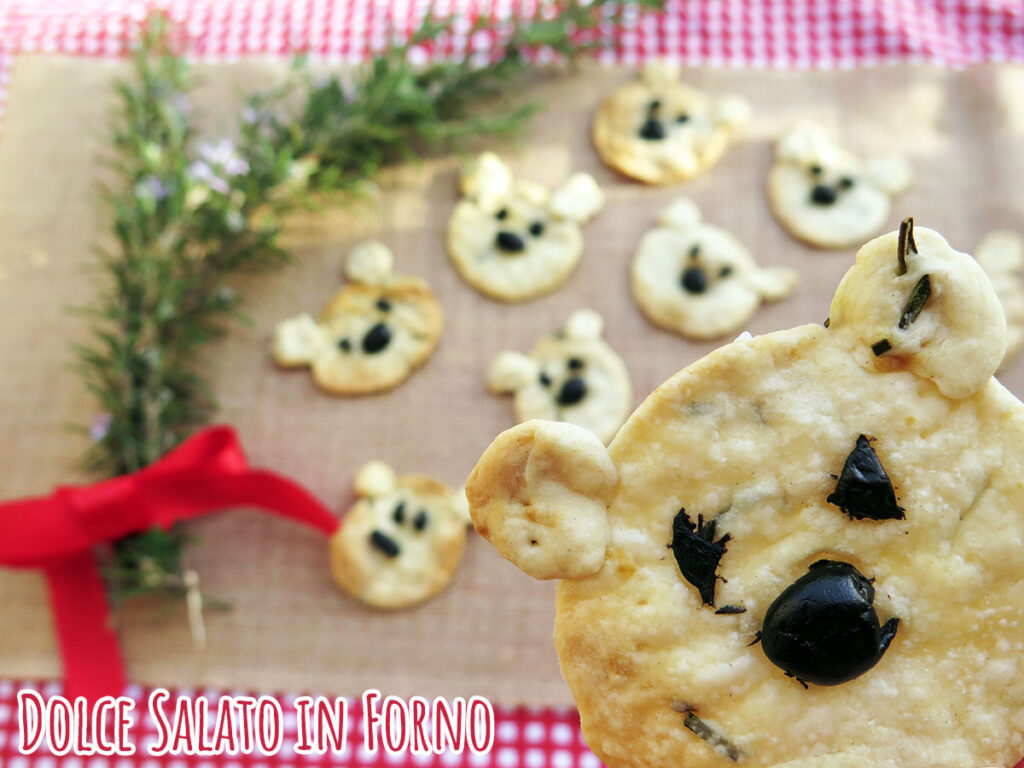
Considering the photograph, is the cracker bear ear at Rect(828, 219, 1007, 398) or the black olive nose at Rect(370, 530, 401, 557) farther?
the black olive nose at Rect(370, 530, 401, 557)

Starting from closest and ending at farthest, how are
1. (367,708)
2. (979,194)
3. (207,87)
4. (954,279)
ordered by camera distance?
(954,279) → (367,708) → (979,194) → (207,87)

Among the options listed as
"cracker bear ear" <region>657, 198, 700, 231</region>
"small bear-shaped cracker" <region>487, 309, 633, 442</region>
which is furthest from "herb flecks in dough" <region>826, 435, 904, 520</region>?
"cracker bear ear" <region>657, 198, 700, 231</region>

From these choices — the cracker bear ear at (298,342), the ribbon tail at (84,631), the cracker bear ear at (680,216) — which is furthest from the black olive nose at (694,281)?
the ribbon tail at (84,631)

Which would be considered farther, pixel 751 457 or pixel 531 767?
pixel 531 767

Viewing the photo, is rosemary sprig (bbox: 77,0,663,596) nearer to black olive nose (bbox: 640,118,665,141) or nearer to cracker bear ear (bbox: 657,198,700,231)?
black olive nose (bbox: 640,118,665,141)

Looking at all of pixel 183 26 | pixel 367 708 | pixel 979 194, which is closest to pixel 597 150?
pixel 979 194

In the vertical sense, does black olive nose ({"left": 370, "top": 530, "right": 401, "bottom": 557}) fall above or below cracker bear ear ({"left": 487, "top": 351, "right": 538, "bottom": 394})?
below

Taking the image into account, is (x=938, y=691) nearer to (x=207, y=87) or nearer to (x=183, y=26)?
(x=207, y=87)
